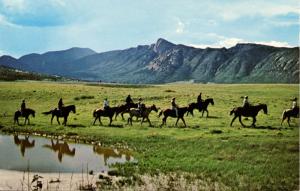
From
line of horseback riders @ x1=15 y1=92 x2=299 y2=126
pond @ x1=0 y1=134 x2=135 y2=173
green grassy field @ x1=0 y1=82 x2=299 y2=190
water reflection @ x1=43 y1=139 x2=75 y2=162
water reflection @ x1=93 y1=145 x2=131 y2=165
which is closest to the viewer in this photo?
green grassy field @ x1=0 y1=82 x2=299 y2=190

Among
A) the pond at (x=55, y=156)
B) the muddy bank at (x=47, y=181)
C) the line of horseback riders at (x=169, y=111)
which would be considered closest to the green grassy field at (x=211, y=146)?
the line of horseback riders at (x=169, y=111)

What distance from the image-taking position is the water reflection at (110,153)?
101 ft

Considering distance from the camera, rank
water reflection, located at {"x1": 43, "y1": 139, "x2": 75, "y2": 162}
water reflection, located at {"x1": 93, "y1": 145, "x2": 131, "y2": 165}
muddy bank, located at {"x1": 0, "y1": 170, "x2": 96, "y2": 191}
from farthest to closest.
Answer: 1. water reflection, located at {"x1": 43, "y1": 139, "x2": 75, "y2": 162}
2. water reflection, located at {"x1": 93, "y1": 145, "x2": 131, "y2": 165}
3. muddy bank, located at {"x1": 0, "y1": 170, "x2": 96, "y2": 191}

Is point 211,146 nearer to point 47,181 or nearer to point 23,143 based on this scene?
point 47,181

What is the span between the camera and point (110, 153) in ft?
106

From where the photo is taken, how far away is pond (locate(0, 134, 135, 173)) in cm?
2747

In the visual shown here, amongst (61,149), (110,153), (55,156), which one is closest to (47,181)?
(55,156)

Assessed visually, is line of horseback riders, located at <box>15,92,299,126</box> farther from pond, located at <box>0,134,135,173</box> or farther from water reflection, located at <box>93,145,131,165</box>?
water reflection, located at <box>93,145,131,165</box>

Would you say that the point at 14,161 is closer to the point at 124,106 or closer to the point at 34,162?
the point at 34,162

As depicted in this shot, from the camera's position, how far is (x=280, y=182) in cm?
2234

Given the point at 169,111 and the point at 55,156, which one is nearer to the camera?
the point at 55,156

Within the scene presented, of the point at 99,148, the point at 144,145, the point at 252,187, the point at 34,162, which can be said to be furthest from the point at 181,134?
the point at 252,187

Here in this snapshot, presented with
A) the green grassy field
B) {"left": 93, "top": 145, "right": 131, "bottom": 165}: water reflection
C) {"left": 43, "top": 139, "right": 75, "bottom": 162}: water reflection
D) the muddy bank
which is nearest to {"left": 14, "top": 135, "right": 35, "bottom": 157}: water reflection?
{"left": 43, "top": 139, "right": 75, "bottom": 162}: water reflection

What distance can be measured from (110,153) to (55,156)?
4.10 meters
